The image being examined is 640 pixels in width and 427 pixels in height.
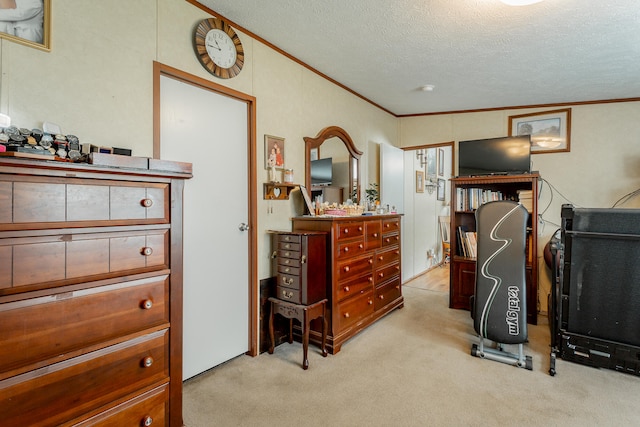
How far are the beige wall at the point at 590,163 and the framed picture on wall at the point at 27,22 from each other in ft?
15.0

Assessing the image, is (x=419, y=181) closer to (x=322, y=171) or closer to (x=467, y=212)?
(x=467, y=212)

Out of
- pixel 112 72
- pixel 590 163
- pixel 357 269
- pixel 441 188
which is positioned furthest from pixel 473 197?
pixel 112 72

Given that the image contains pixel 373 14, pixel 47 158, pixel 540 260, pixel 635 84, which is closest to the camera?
pixel 47 158

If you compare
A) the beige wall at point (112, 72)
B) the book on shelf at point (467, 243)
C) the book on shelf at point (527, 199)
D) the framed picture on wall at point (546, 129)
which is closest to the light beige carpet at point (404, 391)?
the beige wall at point (112, 72)

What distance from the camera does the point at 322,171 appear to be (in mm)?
3369

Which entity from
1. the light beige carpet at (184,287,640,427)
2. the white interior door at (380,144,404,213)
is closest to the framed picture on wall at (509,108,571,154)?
the white interior door at (380,144,404,213)

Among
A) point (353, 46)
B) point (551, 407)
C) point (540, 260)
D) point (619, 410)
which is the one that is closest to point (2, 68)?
point (353, 46)

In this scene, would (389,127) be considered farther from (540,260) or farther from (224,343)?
(224,343)

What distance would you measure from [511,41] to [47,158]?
3119mm

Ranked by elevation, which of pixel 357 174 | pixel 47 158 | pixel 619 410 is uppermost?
pixel 357 174

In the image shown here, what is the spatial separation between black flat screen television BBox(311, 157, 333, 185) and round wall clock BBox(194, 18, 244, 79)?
3.80 ft

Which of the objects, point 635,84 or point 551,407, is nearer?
point 551,407

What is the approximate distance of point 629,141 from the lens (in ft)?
12.0

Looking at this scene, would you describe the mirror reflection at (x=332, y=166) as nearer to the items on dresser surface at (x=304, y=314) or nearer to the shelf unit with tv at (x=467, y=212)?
the items on dresser surface at (x=304, y=314)
